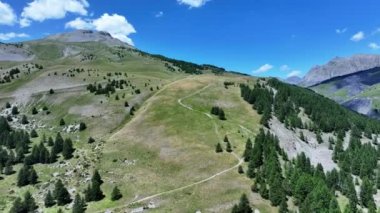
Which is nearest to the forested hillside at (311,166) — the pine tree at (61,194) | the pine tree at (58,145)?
the pine tree at (61,194)

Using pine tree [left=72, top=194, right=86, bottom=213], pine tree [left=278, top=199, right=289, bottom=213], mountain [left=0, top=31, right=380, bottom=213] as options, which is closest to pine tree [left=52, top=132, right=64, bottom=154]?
mountain [left=0, top=31, right=380, bottom=213]

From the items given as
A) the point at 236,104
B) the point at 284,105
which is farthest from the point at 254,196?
the point at 284,105

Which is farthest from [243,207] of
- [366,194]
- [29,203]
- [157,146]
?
[29,203]

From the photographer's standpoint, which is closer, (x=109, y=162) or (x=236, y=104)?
(x=109, y=162)

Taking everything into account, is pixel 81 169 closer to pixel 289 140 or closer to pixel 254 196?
pixel 254 196

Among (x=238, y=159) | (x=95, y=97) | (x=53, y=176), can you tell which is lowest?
(x=53, y=176)

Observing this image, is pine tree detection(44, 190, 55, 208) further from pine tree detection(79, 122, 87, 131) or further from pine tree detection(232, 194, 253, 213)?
pine tree detection(79, 122, 87, 131)
